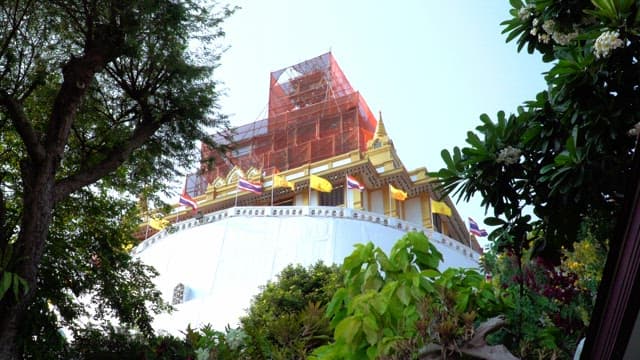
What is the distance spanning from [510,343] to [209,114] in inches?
226

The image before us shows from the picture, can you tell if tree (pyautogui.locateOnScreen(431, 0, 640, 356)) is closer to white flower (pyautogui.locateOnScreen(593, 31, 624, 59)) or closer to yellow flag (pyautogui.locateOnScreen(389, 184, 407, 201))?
white flower (pyautogui.locateOnScreen(593, 31, 624, 59))

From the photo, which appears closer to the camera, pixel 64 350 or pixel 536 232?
pixel 536 232

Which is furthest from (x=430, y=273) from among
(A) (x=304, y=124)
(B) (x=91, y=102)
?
(A) (x=304, y=124)

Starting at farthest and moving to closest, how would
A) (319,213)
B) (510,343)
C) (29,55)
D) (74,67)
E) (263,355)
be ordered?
(319,213)
(29,55)
(74,67)
(263,355)
(510,343)

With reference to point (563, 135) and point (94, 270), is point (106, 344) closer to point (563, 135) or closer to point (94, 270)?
point (94, 270)

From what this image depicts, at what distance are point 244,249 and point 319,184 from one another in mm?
5202

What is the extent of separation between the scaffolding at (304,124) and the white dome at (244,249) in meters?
5.87

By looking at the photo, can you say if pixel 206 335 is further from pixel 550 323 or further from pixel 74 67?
pixel 74 67

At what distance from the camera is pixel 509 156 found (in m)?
3.30

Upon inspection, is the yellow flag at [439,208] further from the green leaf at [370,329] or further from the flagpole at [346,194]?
the green leaf at [370,329]

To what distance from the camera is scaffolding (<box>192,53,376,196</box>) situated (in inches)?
1129

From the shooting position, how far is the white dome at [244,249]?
19406mm

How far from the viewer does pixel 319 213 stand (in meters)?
21.1

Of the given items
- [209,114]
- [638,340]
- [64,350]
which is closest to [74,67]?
[209,114]
